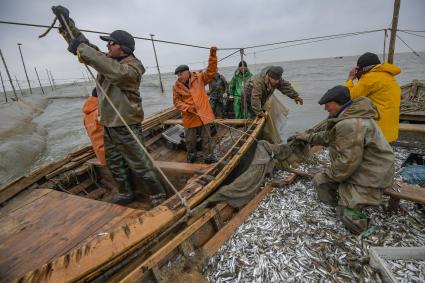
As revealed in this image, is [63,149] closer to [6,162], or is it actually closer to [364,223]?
[6,162]

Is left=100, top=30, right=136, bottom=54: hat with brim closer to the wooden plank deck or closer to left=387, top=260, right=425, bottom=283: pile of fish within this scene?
the wooden plank deck

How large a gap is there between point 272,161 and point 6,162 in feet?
52.3

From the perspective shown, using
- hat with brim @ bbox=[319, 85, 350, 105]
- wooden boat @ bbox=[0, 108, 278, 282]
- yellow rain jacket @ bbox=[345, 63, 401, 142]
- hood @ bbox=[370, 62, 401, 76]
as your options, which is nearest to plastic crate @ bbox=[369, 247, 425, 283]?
wooden boat @ bbox=[0, 108, 278, 282]

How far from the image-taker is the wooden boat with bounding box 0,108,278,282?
2.49m

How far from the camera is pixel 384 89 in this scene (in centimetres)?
479

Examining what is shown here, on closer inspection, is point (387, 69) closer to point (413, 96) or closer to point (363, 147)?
point (363, 147)

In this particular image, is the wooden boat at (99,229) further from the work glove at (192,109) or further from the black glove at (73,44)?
the black glove at (73,44)

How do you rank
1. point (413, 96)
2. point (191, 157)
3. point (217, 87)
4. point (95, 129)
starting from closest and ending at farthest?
point (95, 129) → point (191, 157) → point (217, 87) → point (413, 96)

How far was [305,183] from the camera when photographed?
5547 mm

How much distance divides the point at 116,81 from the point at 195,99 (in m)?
2.78

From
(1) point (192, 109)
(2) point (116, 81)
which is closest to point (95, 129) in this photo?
(2) point (116, 81)

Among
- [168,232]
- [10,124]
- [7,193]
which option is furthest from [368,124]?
[10,124]

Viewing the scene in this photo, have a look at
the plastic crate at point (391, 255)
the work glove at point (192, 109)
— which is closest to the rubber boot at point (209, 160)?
the work glove at point (192, 109)

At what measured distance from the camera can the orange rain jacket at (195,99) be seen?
238 inches
